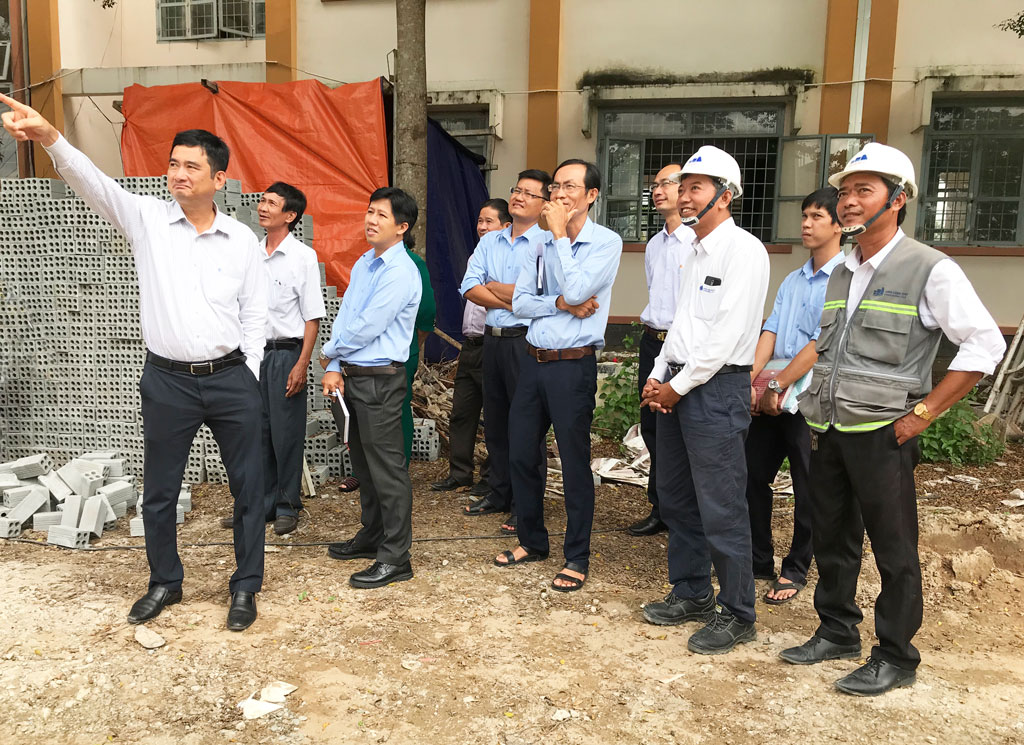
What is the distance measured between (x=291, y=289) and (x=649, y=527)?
270 centimetres

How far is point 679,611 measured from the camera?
149 inches

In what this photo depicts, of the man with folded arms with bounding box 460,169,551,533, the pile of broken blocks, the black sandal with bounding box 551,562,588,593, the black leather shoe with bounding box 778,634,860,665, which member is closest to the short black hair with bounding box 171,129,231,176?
the man with folded arms with bounding box 460,169,551,533

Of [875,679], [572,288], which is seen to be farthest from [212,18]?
[875,679]

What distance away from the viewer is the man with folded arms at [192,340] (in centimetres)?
353

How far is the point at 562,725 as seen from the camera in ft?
9.59

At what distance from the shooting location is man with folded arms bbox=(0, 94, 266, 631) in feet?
11.6

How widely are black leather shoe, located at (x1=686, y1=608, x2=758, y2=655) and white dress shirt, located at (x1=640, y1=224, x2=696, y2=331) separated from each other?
6.32 ft

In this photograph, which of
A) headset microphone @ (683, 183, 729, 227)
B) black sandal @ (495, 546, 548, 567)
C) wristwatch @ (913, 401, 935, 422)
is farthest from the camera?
black sandal @ (495, 546, 548, 567)

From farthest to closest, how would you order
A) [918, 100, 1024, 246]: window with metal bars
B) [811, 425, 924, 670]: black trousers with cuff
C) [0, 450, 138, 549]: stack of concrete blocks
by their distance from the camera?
1. [918, 100, 1024, 246]: window with metal bars
2. [0, 450, 138, 549]: stack of concrete blocks
3. [811, 425, 924, 670]: black trousers with cuff

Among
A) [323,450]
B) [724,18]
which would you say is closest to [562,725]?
[323,450]

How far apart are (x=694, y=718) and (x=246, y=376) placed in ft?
7.96

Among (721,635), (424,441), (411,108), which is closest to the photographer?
(721,635)

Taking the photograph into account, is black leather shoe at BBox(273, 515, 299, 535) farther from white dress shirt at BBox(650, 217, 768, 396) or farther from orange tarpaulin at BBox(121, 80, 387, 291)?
orange tarpaulin at BBox(121, 80, 387, 291)

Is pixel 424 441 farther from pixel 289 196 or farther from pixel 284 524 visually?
pixel 289 196
